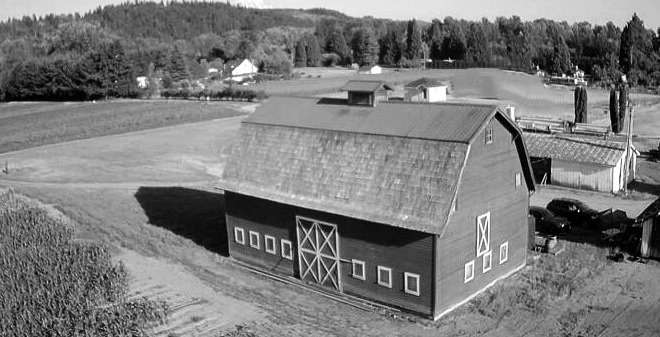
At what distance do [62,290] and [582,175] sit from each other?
35611 mm

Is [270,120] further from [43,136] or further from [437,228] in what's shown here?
[43,136]

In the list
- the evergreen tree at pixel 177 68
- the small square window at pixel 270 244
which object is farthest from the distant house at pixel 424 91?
the evergreen tree at pixel 177 68

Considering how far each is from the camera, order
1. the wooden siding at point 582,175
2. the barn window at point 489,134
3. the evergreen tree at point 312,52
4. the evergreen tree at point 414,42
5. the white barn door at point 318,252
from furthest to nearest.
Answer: the evergreen tree at point 312,52, the evergreen tree at point 414,42, the wooden siding at point 582,175, the white barn door at point 318,252, the barn window at point 489,134

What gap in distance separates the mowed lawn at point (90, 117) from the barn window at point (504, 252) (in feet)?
197

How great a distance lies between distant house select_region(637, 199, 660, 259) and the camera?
3153 cm

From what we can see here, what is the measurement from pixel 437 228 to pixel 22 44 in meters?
169

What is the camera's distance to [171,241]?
3831 cm

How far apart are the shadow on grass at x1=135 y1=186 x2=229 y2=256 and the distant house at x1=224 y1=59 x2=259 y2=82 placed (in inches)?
4094

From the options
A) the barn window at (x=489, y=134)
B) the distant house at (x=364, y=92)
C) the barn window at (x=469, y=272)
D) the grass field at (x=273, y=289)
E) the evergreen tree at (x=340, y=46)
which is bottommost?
the grass field at (x=273, y=289)

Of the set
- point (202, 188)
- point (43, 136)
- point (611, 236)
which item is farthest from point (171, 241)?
point (43, 136)

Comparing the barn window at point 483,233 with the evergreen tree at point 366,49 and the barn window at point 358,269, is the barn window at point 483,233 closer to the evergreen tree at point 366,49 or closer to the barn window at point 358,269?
the barn window at point 358,269

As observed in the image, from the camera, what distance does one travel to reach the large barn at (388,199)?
2659cm

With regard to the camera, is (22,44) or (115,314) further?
(22,44)

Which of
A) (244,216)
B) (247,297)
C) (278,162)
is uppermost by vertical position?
(278,162)
